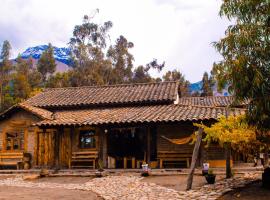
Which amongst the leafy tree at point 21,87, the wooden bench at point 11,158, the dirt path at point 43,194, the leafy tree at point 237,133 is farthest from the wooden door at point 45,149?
the leafy tree at point 21,87

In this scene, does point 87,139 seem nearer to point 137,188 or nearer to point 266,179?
point 137,188

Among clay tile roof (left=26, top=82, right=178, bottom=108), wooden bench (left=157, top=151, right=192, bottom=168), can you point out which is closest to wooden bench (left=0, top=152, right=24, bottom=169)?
clay tile roof (left=26, top=82, right=178, bottom=108)

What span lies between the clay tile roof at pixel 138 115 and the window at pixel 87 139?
3.49ft

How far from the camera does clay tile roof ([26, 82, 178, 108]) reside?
24.0 m

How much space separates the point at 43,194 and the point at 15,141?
36.7 feet

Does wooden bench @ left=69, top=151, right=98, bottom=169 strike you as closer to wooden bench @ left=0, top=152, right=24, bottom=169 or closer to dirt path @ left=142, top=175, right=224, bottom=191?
wooden bench @ left=0, top=152, right=24, bottom=169

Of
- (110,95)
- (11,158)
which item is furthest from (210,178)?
(11,158)

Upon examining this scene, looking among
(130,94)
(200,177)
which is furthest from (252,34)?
(130,94)

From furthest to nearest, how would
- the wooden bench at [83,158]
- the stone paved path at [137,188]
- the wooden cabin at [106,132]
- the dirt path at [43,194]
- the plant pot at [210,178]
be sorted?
the wooden bench at [83,158] < the wooden cabin at [106,132] < the plant pot at [210,178] < the dirt path at [43,194] < the stone paved path at [137,188]

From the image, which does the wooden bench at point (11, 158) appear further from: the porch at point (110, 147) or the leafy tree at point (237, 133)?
the leafy tree at point (237, 133)

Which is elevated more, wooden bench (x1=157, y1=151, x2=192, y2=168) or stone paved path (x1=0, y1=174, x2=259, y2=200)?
wooden bench (x1=157, y1=151, x2=192, y2=168)

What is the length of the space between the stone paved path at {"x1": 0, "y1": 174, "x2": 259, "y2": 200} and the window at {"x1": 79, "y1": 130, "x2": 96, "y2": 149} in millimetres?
5213

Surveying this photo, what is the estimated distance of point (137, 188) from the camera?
13.5 meters

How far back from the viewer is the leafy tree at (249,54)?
31.2ft
